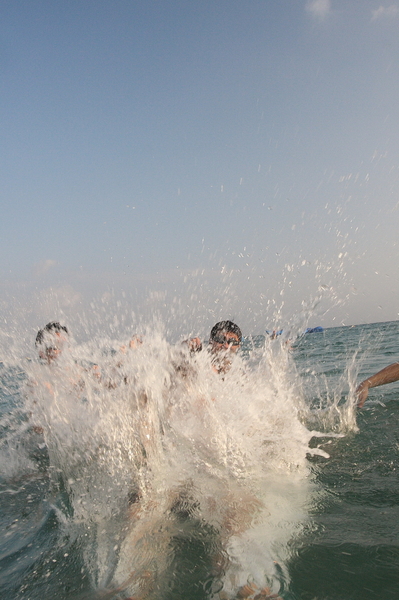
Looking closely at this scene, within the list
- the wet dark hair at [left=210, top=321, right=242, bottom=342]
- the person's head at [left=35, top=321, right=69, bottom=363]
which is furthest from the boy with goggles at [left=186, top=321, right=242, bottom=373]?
the person's head at [left=35, top=321, right=69, bottom=363]

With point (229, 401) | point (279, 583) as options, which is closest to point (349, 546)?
point (279, 583)

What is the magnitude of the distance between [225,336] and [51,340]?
2999 millimetres

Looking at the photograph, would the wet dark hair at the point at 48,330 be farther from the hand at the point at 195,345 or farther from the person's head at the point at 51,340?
the hand at the point at 195,345

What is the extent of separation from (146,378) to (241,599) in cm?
270

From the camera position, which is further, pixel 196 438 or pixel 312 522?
pixel 196 438

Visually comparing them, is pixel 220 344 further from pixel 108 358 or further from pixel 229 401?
pixel 108 358

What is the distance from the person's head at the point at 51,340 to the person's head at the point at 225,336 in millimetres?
2510

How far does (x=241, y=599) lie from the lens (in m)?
1.90

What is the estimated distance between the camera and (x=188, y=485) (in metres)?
3.32

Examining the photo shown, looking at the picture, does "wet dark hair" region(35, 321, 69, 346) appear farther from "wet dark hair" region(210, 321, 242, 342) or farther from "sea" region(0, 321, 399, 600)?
"wet dark hair" region(210, 321, 242, 342)

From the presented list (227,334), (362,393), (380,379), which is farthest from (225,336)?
(380,379)

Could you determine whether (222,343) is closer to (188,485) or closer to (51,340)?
(188,485)

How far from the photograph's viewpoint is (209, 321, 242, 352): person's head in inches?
192

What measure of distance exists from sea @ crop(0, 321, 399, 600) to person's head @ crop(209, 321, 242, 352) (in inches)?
8.9
